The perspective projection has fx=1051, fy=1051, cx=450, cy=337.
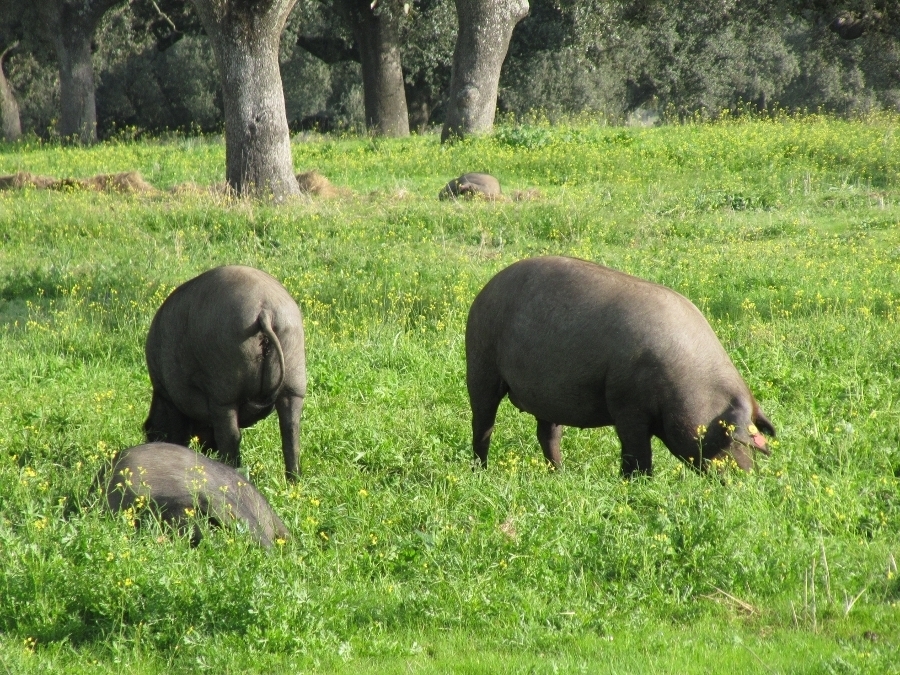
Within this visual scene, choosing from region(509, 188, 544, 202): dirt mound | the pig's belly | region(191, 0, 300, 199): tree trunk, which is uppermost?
region(191, 0, 300, 199): tree trunk

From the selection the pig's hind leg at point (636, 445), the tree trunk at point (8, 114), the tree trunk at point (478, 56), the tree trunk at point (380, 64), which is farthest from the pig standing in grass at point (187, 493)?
the tree trunk at point (8, 114)

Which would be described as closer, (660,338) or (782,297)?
(660,338)

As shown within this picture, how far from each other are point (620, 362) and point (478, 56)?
59.0ft

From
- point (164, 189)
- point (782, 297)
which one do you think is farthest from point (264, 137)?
point (782, 297)

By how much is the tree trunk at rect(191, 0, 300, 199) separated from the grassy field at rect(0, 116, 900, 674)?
38.0 inches

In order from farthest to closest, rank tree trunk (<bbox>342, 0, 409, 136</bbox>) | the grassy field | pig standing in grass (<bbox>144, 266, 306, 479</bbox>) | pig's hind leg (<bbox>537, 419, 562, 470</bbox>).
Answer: tree trunk (<bbox>342, 0, 409, 136</bbox>), pig's hind leg (<bbox>537, 419, 562, 470</bbox>), pig standing in grass (<bbox>144, 266, 306, 479</bbox>), the grassy field

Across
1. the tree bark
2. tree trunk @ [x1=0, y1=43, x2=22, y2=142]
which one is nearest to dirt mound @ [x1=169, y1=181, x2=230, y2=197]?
the tree bark

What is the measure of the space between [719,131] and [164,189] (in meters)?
10.7

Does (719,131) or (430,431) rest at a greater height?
(719,131)

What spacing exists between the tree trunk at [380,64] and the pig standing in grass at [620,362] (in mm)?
22103

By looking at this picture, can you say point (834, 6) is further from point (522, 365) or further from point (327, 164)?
point (522, 365)

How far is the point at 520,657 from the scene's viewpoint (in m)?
4.23

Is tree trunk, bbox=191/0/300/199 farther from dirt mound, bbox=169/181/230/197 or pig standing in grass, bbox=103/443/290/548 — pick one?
pig standing in grass, bbox=103/443/290/548

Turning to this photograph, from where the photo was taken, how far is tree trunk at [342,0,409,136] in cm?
2789
